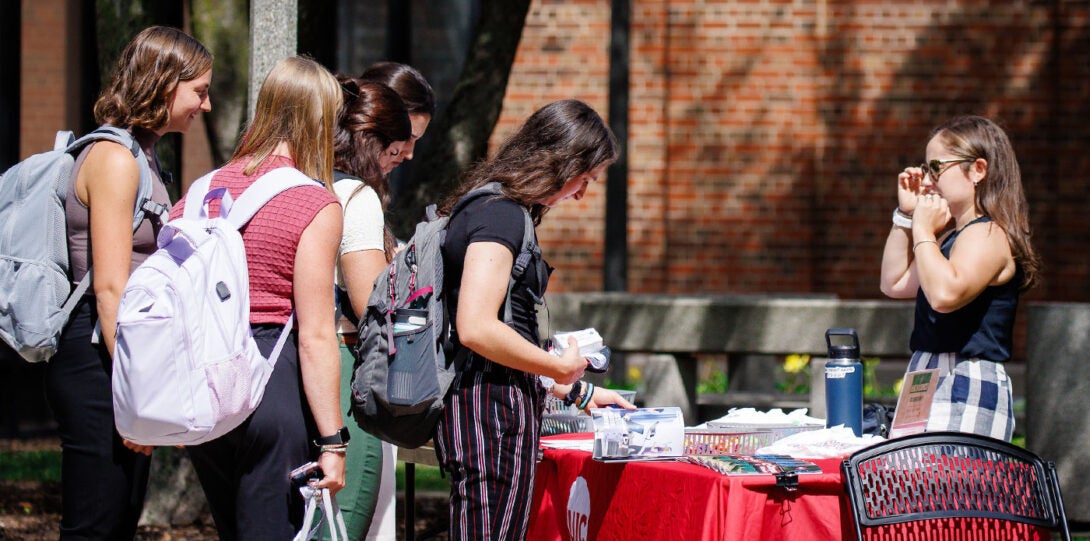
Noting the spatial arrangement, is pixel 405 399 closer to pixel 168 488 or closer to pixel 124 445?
pixel 124 445

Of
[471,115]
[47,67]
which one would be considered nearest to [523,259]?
[471,115]

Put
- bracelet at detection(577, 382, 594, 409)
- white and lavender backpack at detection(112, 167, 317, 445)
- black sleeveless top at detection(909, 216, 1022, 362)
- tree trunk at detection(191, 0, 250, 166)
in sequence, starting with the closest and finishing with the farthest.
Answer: white and lavender backpack at detection(112, 167, 317, 445)
black sleeveless top at detection(909, 216, 1022, 362)
bracelet at detection(577, 382, 594, 409)
tree trunk at detection(191, 0, 250, 166)

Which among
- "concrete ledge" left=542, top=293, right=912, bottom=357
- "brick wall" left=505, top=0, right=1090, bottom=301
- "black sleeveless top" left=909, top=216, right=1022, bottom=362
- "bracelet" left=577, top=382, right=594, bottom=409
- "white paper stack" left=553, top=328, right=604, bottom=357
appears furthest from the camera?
"brick wall" left=505, top=0, right=1090, bottom=301

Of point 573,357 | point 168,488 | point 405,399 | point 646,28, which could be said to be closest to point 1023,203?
point 573,357

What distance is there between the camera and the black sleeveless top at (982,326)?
12.0ft

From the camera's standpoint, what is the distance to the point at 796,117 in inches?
441

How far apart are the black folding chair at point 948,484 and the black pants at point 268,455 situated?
131 cm

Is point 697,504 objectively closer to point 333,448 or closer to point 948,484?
point 948,484

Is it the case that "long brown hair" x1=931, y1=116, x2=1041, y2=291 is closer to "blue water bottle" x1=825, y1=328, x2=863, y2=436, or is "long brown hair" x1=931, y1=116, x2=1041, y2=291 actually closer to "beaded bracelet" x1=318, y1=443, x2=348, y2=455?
"blue water bottle" x1=825, y1=328, x2=863, y2=436

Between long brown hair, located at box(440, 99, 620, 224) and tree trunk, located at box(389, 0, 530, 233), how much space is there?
329 cm

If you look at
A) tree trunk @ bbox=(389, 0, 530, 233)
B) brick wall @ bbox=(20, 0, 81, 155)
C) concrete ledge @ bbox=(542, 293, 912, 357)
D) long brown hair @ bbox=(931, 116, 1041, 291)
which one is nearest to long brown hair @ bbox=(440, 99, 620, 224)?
long brown hair @ bbox=(931, 116, 1041, 291)

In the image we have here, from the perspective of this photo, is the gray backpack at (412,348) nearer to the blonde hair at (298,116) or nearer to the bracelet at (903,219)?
the blonde hair at (298,116)

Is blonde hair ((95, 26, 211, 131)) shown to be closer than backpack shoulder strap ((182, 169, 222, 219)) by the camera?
No

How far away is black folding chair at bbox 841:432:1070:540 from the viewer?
9.69 ft
